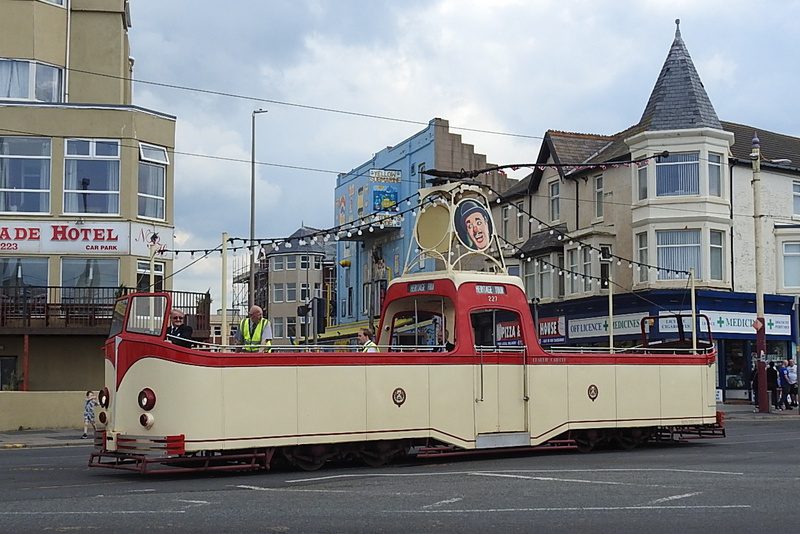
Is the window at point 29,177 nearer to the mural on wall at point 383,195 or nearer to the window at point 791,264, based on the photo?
the mural on wall at point 383,195

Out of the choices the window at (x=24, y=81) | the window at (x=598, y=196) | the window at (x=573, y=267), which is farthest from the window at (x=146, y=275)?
the window at (x=598, y=196)

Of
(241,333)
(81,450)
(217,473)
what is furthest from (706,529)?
(81,450)

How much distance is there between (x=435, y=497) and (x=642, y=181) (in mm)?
31231

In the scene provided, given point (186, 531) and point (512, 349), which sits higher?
point (512, 349)

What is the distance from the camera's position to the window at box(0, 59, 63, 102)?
34000 millimetres

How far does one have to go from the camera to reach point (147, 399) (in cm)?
1415

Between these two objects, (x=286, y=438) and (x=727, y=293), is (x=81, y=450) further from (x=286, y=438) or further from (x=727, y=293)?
(x=727, y=293)

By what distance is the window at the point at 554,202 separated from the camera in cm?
4682

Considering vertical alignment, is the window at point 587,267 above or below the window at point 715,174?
below

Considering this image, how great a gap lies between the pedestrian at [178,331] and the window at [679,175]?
28.4m

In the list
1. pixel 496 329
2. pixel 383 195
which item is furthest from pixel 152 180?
pixel 383 195

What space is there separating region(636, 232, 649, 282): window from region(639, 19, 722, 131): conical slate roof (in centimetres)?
411

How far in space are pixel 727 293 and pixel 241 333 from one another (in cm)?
2803

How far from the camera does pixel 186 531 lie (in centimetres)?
960
